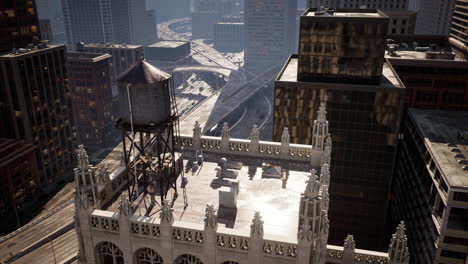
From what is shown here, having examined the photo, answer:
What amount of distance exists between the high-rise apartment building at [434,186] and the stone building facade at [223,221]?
31538mm

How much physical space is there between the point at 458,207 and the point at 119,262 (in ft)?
172

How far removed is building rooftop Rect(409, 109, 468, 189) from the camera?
63.1 meters

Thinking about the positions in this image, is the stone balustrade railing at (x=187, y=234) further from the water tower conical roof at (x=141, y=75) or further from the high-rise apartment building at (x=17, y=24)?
the high-rise apartment building at (x=17, y=24)

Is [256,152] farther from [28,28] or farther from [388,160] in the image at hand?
[28,28]

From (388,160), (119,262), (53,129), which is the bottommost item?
(53,129)

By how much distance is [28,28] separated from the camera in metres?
154

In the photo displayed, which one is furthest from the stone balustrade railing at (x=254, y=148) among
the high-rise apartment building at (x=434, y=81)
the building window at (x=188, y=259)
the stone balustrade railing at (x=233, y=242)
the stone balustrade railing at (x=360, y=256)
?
the high-rise apartment building at (x=434, y=81)

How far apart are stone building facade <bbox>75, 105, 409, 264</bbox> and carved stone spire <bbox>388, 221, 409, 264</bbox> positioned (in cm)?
8

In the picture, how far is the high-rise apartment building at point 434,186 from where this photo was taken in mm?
63375

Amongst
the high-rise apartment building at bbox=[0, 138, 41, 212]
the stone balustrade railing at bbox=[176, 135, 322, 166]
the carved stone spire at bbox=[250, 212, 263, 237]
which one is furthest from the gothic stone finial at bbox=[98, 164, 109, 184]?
the high-rise apartment building at bbox=[0, 138, 41, 212]

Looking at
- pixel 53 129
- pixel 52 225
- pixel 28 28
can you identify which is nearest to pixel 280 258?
pixel 52 225

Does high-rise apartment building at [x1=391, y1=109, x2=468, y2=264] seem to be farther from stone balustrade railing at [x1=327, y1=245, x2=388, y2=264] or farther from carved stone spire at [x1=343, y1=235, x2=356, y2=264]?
carved stone spire at [x1=343, y1=235, x2=356, y2=264]

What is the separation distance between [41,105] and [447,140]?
430 ft

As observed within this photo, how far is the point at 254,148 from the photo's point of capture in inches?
1852
